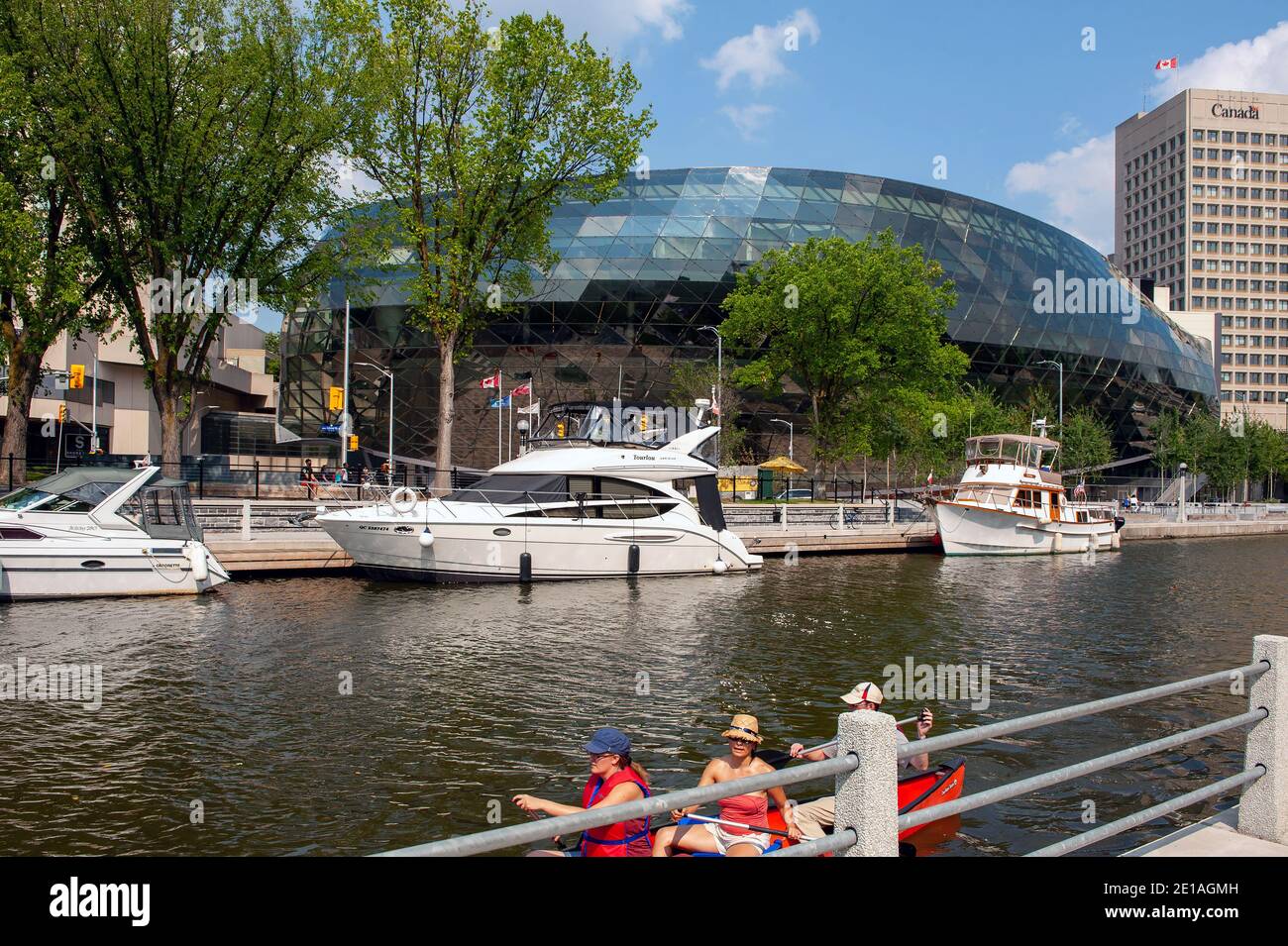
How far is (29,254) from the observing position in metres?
25.4

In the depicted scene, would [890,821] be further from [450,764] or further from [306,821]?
[450,764]

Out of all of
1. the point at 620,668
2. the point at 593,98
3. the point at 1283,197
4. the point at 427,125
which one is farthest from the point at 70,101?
the point at 1283,197

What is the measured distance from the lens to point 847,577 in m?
29.0

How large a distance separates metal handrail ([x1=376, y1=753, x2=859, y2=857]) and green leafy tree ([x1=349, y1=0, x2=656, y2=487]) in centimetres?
2944

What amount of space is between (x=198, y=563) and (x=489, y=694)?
1075 centimetres

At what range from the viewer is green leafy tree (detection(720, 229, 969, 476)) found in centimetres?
4728

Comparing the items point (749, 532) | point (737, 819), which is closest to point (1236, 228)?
point (749, 532)

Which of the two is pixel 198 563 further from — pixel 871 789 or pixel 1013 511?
pixel 1013 511

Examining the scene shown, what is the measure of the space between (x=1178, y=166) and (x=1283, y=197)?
16081 millimetres

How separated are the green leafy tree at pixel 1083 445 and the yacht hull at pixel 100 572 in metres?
61.1

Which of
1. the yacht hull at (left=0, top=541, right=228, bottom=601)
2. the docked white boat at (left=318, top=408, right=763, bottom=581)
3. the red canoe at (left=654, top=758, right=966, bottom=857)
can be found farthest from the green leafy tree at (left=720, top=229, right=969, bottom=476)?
the red canoe at (left=654, top=758, right=966, bottom=857)

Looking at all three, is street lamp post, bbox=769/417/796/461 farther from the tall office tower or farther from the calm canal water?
the tall office tower

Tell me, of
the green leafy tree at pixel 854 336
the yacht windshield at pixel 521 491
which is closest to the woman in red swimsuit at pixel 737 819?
the yacht windshield at pixel 521 491

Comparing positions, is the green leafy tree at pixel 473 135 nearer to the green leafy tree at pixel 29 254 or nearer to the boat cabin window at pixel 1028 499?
the green leafy tree at pixel 29 254
